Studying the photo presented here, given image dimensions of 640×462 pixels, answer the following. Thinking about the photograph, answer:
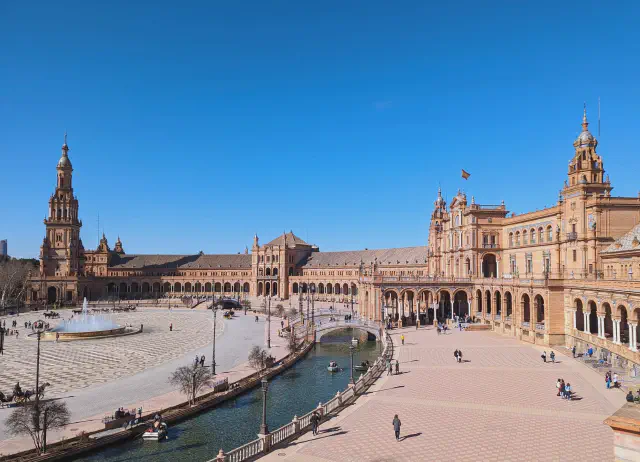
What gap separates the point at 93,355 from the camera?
5366cm

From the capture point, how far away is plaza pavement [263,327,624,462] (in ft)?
75.2

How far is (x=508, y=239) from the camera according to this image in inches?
3039

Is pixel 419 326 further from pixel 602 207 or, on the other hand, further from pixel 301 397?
pixel 301 397

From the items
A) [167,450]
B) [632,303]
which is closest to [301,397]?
[167,450]

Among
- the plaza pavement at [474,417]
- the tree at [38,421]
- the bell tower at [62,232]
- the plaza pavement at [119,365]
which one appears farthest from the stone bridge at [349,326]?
the bell tower at [62,232]

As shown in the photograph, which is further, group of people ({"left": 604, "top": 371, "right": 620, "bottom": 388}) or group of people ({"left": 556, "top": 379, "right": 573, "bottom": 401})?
group of people ({"left": 604, "top": 371, "right": 620, "bottom": 388})

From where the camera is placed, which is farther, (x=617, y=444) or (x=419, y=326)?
(x=419, y=326)

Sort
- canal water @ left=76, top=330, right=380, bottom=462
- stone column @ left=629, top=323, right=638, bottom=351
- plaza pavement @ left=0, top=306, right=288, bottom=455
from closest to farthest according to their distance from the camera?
canal water @ left=76, top=330, right=380, bottom=462 → plaza pavement @ left=0, top=306, right=288, bottom=455 → stone column @ left=629, top=323, right=638, bottom=351

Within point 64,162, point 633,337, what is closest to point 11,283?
point 64,162

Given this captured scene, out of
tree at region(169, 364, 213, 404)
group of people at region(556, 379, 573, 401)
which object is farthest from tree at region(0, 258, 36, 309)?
group of people at region(556, 379, 573, 401)

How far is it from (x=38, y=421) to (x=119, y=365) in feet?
76.2

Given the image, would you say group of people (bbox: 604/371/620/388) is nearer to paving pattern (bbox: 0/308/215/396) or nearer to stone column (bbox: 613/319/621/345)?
stone column (bbox: 613/319/621/345)

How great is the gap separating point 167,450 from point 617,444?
79.6 feet

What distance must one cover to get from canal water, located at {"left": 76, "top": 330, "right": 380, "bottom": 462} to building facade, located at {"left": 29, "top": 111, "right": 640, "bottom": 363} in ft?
72.9
